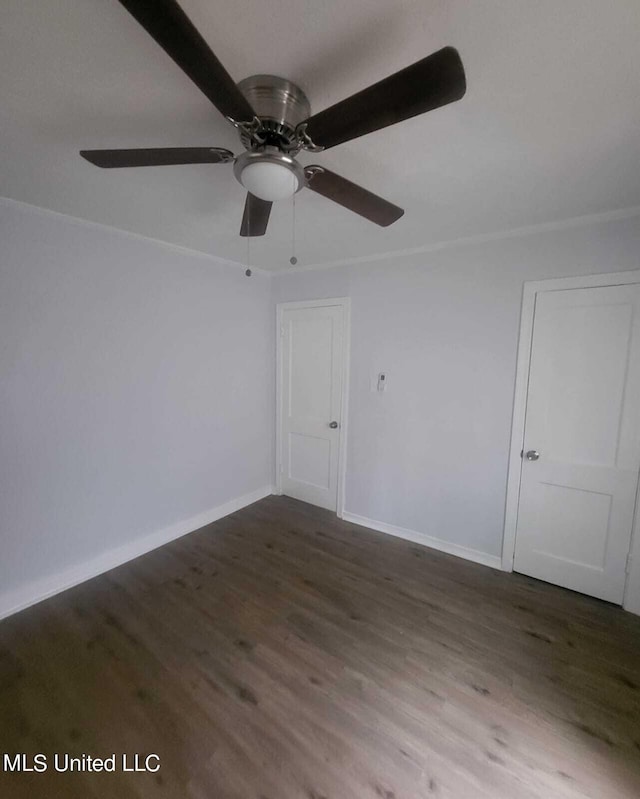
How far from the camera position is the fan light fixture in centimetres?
111

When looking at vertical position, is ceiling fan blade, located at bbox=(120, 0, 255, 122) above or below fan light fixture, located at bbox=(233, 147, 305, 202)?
above

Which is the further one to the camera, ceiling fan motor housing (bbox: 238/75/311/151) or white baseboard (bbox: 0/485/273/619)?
white baseboard (bbox: 0/485/273/619)

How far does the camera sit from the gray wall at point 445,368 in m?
2.27

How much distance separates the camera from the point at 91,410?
2.31m

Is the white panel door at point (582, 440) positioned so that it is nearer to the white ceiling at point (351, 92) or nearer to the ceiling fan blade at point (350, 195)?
the white ceiling at point (351, 92)

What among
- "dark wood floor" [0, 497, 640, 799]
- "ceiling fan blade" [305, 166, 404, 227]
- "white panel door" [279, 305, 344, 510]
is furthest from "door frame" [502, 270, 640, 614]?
"white panel door" [279, 305, 344, 510]

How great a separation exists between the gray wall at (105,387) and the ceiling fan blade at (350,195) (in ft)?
5.72

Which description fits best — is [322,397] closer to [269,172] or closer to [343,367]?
[343,367]

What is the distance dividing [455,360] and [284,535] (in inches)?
81.0

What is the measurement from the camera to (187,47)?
0.77 metres

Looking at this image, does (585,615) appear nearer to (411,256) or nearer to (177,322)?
(411,256)

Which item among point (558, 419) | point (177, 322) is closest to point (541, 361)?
point (558, 419)

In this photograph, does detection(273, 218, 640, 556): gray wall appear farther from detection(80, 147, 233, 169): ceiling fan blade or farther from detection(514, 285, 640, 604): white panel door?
detection(80, 147, 233, 169): ceiling fan blade

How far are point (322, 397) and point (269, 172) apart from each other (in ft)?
7.68
